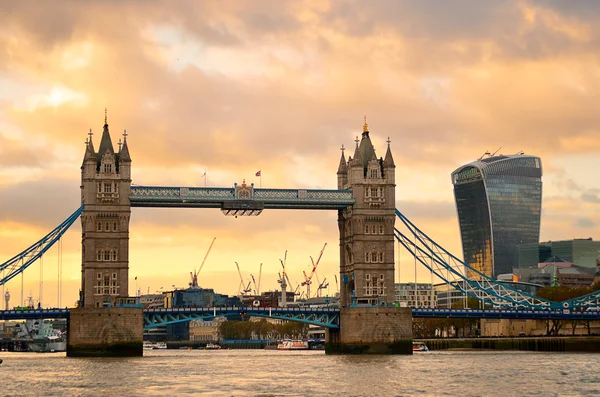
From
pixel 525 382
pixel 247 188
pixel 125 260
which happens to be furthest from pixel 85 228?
pixel 525 382

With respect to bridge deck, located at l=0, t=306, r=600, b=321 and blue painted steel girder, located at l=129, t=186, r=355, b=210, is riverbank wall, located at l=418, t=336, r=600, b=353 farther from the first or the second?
blue painted steel girder, located at l=129, t=186, r=355, b=210

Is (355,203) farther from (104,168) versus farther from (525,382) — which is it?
(525,382)

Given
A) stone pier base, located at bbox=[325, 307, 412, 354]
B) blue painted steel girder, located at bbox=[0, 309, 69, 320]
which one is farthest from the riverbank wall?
blue painted steel girder, located at bbox=[0, 309, 69, 320]

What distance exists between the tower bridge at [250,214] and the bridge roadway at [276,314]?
28 centimetres

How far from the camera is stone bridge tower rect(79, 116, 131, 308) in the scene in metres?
144

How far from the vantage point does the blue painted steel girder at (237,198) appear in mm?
146125

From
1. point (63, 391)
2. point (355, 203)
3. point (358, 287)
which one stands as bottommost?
point (63, 391)

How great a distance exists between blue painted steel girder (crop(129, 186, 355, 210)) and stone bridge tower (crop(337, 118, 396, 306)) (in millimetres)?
2089

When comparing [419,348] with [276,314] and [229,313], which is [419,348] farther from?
[229,313]

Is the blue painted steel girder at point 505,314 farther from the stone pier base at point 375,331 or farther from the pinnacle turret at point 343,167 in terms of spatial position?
the pinnacle turret at point 343,167

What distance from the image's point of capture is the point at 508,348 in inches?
7608

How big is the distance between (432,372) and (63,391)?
3585cm

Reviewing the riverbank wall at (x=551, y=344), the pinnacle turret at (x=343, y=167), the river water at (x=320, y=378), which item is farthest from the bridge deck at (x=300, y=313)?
the pinnacle turret at (x=343, y=167)

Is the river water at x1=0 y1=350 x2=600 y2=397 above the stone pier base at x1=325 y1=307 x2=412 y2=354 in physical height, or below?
below
